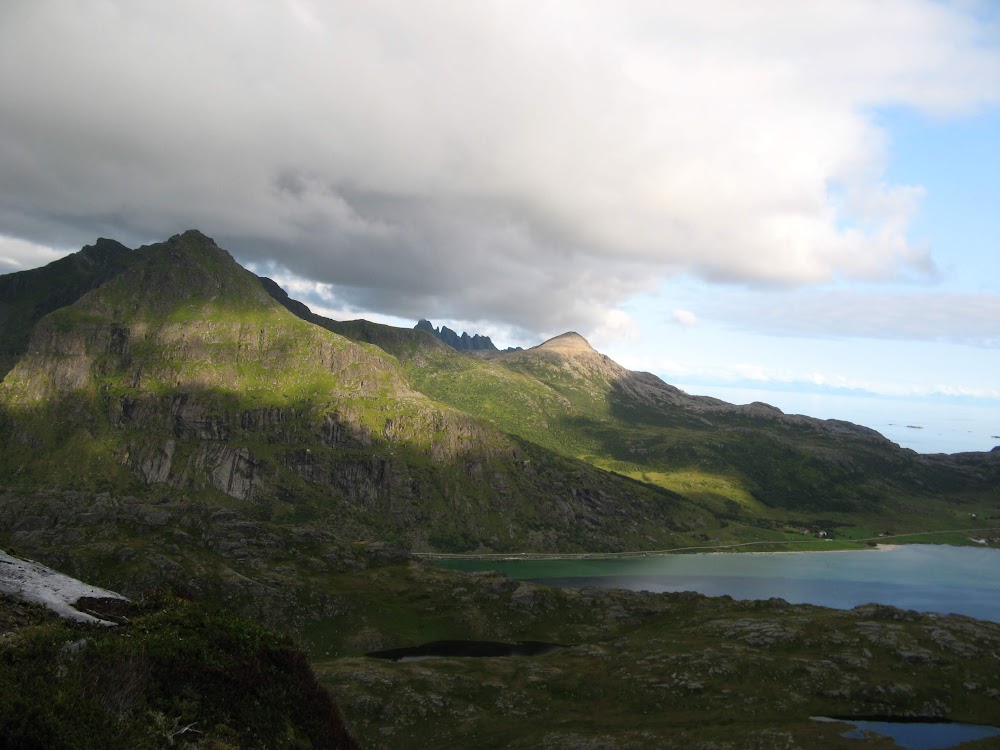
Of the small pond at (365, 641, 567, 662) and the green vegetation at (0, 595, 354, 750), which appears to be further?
the small pond at (365, 641, 567, 662)

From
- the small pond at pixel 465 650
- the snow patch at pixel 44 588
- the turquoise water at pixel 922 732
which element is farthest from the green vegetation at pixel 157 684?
the small pond at pixel 465 650

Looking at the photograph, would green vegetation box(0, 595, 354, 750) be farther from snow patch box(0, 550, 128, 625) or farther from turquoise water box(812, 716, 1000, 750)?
turquoise water box(812, 716, 1000, 750)

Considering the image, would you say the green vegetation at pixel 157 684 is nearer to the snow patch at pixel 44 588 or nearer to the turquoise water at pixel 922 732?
the snow patch at pixel 44 588

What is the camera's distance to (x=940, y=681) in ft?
361

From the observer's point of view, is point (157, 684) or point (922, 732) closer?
point (157, 684)

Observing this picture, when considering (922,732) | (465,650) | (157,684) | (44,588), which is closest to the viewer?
(157,684)

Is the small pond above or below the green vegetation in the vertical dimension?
below

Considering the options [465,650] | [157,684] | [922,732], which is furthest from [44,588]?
[922,732]

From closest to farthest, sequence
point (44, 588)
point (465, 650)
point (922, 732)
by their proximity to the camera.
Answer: point (44, 588) < point (922, 732) < point (465, 650)

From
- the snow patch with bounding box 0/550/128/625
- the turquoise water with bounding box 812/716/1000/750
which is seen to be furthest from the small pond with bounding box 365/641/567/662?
the snow patch with bounding box 0/550/128/625

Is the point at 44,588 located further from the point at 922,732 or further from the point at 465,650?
the point at 922,732

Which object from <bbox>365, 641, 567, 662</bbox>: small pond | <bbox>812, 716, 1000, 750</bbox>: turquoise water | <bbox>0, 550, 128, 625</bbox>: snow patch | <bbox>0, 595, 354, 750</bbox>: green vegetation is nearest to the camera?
<bbox>0, 595, 354, 750</bbox>: green vegetation

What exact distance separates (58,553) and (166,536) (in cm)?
2839

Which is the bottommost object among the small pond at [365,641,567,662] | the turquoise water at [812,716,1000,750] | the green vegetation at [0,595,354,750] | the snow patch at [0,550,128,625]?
the small pond at [365,641,567,662]
